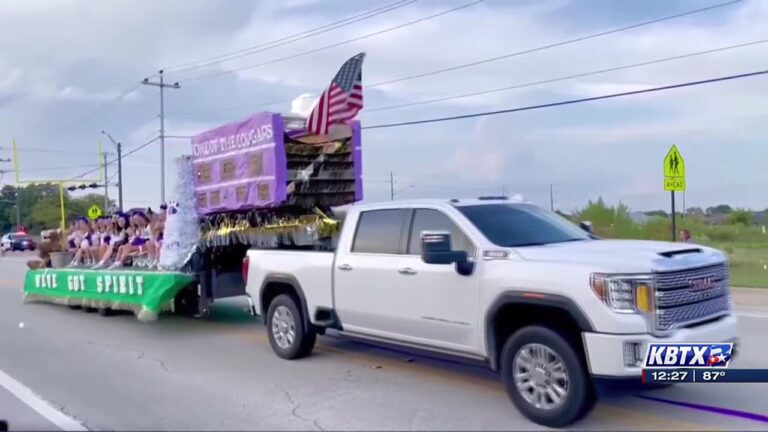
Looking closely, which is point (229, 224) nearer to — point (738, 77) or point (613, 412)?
point (613, 412)

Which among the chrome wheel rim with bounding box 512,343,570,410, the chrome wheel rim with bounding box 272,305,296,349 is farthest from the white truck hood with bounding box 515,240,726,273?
the chrome wheel rim with bounding box 272,305,296,349

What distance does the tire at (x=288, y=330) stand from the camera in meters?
8.43

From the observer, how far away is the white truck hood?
5.39 m

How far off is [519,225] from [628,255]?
140 cm

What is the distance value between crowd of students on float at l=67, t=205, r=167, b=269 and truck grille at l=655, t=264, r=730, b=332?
334 inches

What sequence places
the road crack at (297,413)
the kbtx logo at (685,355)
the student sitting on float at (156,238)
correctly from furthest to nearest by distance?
the student sitting on float at (156,238), the road crack at (297,413), the kbtx logo at (685,355)

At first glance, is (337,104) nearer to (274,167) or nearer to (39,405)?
(274,167)

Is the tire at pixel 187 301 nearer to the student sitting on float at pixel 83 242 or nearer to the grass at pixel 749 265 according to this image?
the student sitting on float at pixel 83 242

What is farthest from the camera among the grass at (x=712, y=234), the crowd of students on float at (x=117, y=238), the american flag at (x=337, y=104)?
the grass at (x=712, y=234)

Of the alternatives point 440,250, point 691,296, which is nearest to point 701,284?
point 691,296

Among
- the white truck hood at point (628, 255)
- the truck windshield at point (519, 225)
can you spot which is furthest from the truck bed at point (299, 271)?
the white truck hood at point (628, 255)

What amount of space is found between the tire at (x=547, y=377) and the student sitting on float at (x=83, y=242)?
1091cm

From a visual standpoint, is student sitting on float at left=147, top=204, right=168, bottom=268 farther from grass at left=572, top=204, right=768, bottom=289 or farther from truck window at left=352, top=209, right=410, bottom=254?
grass at left=572, top=204, right=768, bottom=289

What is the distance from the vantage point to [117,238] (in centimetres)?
1368
